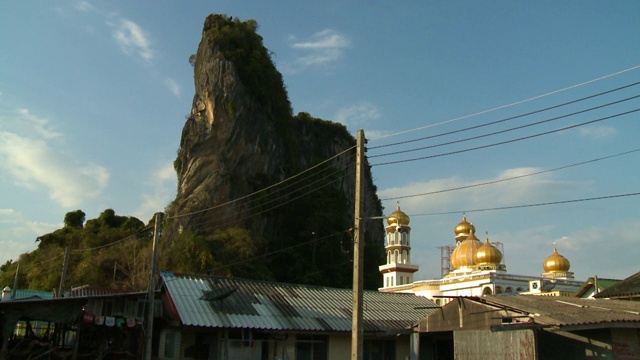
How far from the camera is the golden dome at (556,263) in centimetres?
5088

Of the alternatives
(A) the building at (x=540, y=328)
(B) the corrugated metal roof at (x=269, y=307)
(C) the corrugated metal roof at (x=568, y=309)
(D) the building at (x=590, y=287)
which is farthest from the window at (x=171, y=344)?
(D) the building at (x=590, y=287)

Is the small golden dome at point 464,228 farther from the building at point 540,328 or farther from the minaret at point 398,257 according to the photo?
the building at point 540,328

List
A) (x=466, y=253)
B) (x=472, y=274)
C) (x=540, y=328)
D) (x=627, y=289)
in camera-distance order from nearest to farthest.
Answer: (x=540, y=328) → (x=627, y=289) → (x=472, y=274) → (x=466, y=253)

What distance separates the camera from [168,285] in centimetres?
1888

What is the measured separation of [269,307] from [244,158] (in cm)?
3447

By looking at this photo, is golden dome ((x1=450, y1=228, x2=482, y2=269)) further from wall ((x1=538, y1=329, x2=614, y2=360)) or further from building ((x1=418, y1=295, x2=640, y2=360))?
wall ((x1=538, y1=329, x2=614, y2=360))

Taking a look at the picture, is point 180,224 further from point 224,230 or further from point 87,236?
point 87,236

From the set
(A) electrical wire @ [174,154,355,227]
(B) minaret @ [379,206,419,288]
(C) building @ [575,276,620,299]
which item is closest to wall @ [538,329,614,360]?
(C) building @ [575,276,620,299]

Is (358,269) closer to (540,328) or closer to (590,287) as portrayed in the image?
(540,328)

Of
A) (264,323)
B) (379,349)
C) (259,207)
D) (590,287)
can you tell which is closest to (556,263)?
(590,287)

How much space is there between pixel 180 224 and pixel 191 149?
26.2 feet

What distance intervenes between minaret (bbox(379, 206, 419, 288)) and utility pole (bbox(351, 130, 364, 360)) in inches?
1816

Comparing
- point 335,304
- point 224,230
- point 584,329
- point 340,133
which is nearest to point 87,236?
point 224,230

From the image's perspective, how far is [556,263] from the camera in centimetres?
5103
